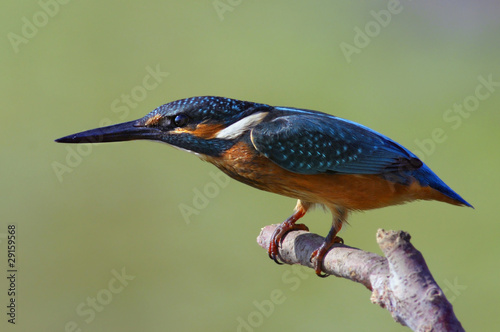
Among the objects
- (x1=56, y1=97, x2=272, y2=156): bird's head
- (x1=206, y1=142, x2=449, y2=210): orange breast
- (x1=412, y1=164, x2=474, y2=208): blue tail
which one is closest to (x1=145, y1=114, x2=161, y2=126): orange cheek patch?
(x1=56, y1=97, x2=272, y2=156): bird's head

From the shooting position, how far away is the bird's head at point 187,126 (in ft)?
8.13

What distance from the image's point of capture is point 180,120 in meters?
2.49

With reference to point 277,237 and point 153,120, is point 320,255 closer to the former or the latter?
point 277,237

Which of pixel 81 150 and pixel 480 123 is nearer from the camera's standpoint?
pixel 81 150

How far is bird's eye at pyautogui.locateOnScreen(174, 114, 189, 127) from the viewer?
2.49 meters

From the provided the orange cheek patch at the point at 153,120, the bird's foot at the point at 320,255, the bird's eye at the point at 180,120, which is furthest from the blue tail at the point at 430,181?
the orange cheek patch at the point at 153,120

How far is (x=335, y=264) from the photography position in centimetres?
231

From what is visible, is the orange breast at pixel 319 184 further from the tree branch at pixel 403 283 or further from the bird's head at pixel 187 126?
the tree branch at pixel 403 283

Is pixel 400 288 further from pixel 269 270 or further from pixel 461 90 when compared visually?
pixel 461 90

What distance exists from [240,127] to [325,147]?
37 cm

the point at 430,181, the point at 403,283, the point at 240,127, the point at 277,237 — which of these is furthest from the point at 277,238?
the point at 403,283

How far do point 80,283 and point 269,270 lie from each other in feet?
4.42

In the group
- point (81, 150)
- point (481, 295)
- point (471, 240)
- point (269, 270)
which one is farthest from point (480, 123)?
point (81, 150)

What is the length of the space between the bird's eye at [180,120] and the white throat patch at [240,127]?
15 cm
